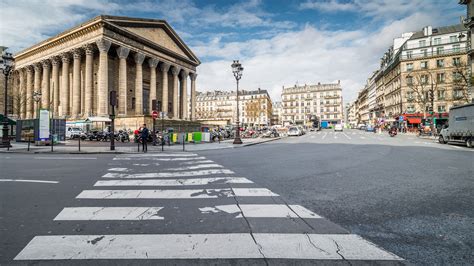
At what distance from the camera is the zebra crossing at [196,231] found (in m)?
2.45

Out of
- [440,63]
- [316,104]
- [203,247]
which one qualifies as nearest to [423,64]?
[440,63]

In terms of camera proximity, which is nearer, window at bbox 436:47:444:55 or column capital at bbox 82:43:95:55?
column capital at bbox 82:43:95:55

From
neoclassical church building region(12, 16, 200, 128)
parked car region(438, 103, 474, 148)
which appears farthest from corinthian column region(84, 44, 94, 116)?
parked car region(438, 103, 474, 148)

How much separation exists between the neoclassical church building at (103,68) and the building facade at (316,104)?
59585 millimetres

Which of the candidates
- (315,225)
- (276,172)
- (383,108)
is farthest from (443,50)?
(315,225)

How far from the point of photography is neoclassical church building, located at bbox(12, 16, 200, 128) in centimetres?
3081

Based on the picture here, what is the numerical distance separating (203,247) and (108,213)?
2012 millimetres

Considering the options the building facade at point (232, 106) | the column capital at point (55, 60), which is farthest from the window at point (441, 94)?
the column capital at point (55, 60)

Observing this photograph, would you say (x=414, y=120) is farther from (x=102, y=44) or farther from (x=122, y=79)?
(x=102, y=44)

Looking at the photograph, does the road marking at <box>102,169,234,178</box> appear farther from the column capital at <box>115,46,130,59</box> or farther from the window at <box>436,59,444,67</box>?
the window at <box>436,59,444,67</box>

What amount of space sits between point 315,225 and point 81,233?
125 inches

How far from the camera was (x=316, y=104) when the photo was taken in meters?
96.0

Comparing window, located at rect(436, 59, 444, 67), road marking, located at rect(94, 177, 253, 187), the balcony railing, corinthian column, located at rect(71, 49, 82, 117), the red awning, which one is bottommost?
road marking, located at rect(94, 177, 253, 187)

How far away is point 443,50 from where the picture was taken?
44.8 m
